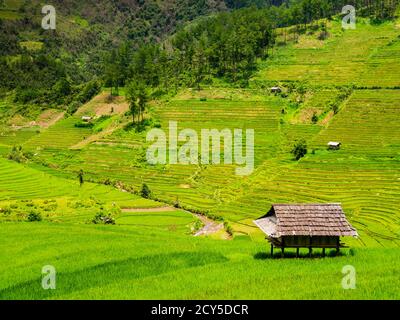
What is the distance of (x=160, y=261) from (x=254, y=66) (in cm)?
6814

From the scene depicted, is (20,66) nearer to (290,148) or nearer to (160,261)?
(290,148)

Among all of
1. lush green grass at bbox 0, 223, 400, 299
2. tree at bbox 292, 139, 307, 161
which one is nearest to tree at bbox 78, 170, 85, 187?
tree at bbox 292, 139, 307, 161

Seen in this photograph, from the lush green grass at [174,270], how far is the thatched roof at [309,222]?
1.26m

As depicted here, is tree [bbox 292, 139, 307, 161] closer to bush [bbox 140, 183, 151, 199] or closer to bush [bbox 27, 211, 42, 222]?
bush [bbox 140, 183, 151, 199]

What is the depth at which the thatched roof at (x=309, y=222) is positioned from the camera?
21087 millimetres

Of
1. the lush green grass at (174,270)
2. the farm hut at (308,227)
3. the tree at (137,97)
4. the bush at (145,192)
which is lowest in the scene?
the bush at (145,192)

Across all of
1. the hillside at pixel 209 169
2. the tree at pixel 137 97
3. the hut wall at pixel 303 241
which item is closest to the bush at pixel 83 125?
the hillside at pixel 209 169

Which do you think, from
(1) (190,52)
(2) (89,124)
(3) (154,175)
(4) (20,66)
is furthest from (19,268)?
(4) (20,66)

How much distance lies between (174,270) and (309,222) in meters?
5.83

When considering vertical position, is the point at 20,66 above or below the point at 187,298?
above

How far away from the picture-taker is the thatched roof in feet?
69.2

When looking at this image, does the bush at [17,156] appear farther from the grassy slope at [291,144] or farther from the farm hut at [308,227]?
the farm hut at [308,227]

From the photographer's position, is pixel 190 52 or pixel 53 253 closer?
pixel 53 253

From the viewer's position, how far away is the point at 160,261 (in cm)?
2295
